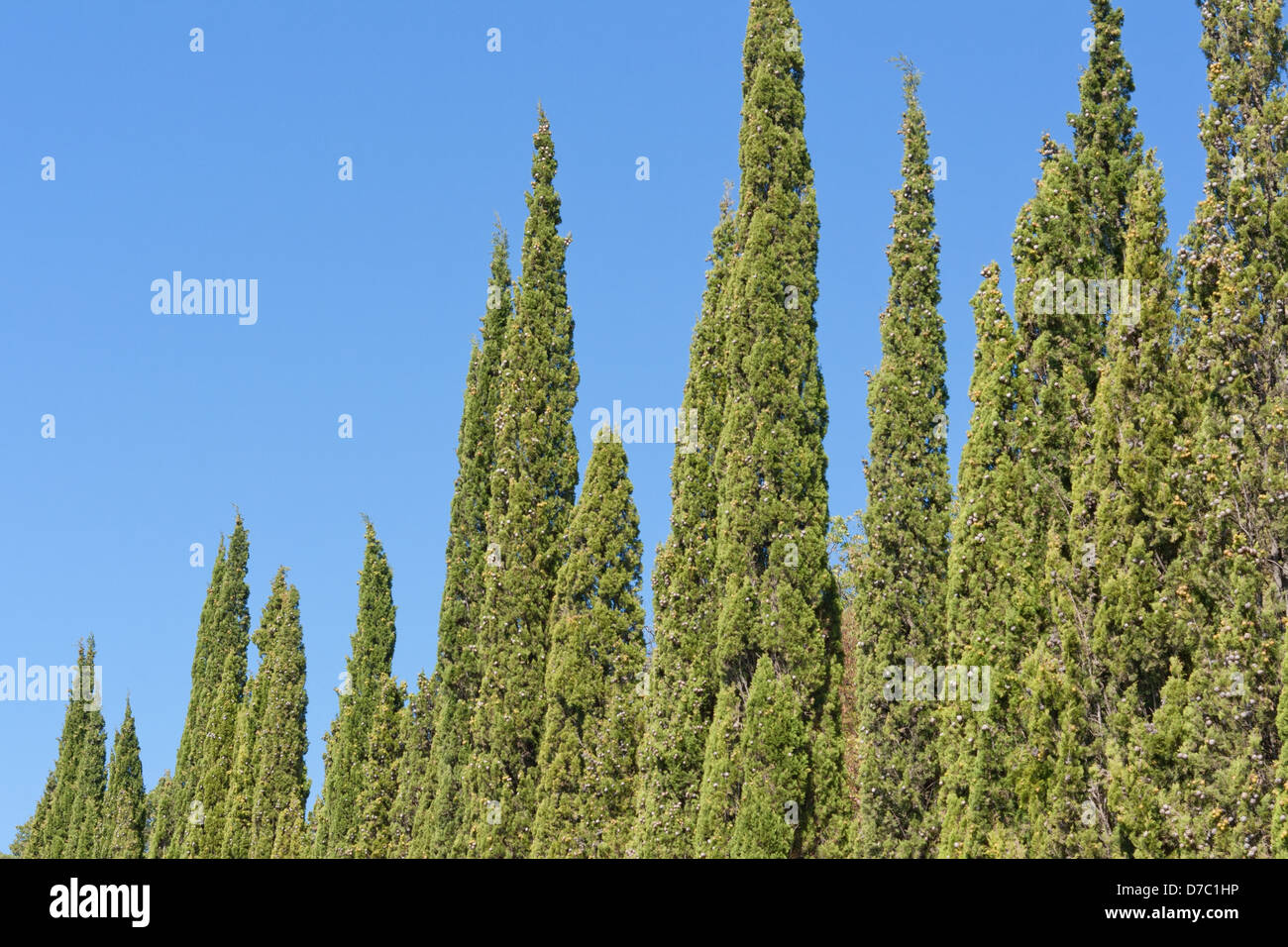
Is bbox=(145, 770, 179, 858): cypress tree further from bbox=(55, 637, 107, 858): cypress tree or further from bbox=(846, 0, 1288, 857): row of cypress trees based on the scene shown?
bbox=(846, 0, 1288, 857): row of cypress trees

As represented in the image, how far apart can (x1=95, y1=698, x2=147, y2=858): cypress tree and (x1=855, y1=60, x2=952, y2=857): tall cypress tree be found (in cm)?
3766

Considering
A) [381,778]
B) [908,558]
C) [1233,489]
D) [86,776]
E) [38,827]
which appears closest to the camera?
[1233,489]

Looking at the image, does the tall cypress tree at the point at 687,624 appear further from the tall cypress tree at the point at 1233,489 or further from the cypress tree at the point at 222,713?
the cypress tree at the point at 222,713

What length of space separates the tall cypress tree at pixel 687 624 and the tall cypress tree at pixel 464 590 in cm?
652

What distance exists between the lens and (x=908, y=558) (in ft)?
75.6

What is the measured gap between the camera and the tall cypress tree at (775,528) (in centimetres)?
1941

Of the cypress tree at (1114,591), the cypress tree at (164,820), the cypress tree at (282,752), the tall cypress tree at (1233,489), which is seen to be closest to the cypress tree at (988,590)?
the cypress tree at (1114,591)

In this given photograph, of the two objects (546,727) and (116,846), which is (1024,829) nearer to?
(546,727)

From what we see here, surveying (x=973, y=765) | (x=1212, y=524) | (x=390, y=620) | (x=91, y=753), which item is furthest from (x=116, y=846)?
(x=1212, y=524)

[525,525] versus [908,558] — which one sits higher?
[525,525]

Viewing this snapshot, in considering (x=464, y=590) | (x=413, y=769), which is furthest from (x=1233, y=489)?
(x=413, y=769)

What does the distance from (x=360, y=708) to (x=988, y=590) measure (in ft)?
70.4

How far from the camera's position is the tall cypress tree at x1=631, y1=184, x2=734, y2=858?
70.6 feet

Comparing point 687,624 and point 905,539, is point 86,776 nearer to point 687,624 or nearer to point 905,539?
point 687,624
